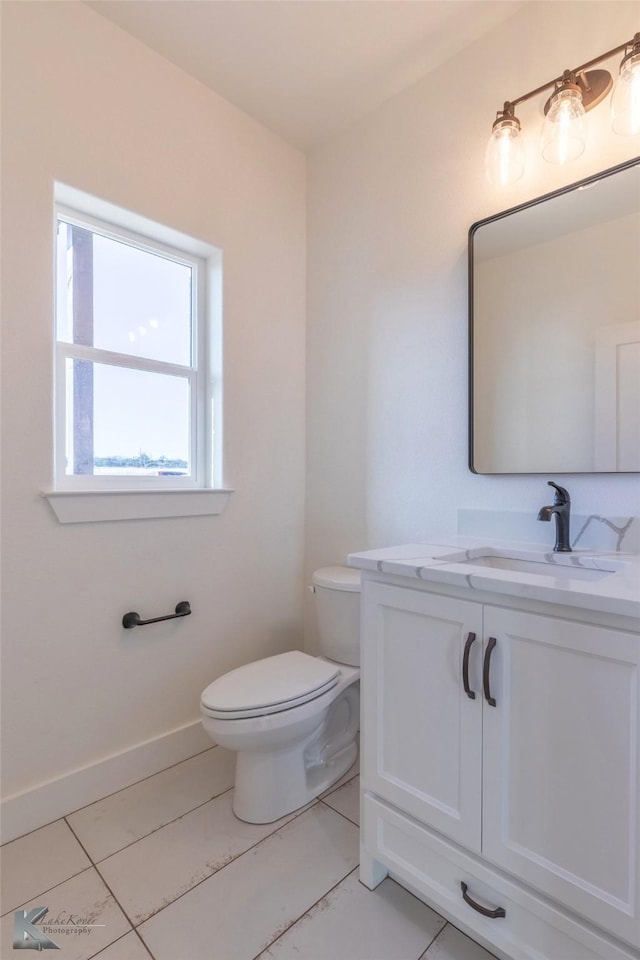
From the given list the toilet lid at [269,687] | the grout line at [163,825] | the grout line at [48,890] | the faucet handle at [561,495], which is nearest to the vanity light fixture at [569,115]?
the faucet handle at [561,495]

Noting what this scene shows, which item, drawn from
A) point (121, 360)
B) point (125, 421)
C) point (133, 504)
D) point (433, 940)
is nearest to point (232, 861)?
point (433, 940)

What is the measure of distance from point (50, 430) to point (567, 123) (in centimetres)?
175

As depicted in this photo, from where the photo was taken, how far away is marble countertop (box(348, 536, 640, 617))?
0.82 metres

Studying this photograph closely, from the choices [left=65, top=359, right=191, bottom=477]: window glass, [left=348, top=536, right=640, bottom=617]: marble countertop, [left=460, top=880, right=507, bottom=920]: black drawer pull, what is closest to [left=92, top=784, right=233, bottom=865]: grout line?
[left=460, top=880, right=507, bottom=920]: black drawer pull

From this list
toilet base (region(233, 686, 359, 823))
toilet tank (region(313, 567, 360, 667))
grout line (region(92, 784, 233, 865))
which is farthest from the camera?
toilet tank (region(313, 567, 360, 667))

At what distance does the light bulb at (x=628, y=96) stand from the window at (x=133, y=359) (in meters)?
1.39

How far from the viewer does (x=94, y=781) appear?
1.52 metres

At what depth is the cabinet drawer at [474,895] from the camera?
861 mm

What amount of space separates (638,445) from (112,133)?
193cm

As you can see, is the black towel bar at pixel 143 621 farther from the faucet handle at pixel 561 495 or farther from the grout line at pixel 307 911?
the faucet handle at pixel 561 495

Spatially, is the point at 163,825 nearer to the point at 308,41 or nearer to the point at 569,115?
the point at 569,115

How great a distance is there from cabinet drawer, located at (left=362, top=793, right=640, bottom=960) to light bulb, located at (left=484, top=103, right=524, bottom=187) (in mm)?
1808

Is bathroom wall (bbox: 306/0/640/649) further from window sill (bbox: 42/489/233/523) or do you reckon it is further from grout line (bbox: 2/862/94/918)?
grout line (bbox: 2/862/94/918)

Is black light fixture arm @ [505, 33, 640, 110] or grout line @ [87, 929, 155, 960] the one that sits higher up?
black light fixture arm @ [505, 33, 640, 110]
